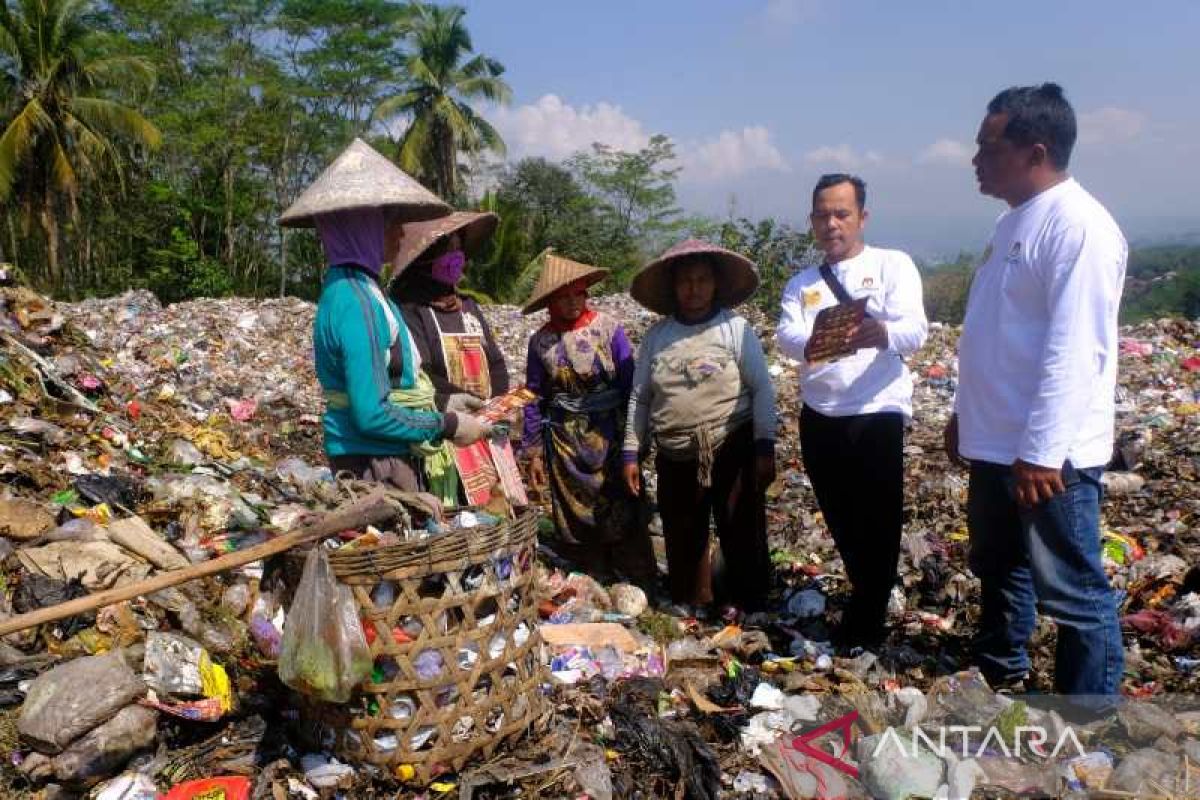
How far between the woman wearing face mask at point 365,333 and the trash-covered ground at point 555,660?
12.0 inches

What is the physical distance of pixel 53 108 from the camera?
18.1 metres

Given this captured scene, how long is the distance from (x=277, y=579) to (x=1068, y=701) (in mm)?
2292

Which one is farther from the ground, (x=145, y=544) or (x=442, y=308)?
(x=442, y=308)

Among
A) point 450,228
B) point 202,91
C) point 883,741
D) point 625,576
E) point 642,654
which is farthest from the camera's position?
point 202,91

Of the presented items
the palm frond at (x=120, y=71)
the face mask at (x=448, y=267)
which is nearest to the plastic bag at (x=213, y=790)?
the face mask at (x=448, y=267)

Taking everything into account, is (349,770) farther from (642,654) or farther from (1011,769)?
(1011,769)

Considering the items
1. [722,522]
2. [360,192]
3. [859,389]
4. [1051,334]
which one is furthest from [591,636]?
[1051,334]

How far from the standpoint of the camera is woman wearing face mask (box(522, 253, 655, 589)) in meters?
4.09

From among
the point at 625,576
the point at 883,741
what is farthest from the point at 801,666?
the point at 625,576

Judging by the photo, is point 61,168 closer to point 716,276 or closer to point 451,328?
point 451,328

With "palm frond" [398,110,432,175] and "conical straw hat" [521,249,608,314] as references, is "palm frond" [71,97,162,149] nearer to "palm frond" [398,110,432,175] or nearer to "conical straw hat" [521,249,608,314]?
"palm frond" [398,110,432,175]

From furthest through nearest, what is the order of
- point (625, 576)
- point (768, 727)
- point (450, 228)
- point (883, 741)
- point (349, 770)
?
point (625, 576) → point (450, 228) → point (768, 727) → point (883, 741) → point (349, 770)

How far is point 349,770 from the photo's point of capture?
7.44 ft

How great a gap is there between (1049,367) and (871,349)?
3.02 feet
